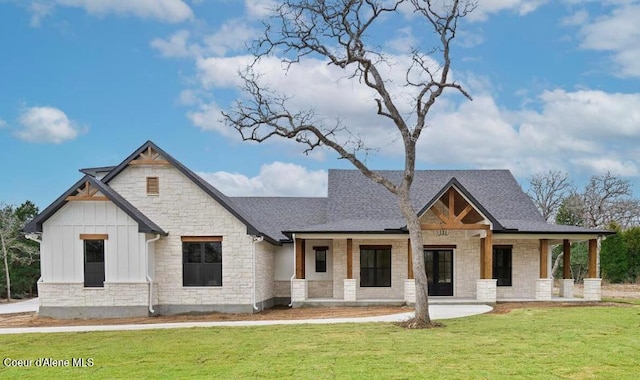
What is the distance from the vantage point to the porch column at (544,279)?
22203 mm

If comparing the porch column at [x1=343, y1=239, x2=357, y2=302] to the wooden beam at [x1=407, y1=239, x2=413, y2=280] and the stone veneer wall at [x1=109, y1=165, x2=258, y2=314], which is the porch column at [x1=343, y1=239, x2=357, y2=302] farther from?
the stone veneer wall at [x1=109, y1=165, x2=258, y2=314]

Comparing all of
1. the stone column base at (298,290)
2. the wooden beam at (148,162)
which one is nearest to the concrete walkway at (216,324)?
the stone column base at (298,290)

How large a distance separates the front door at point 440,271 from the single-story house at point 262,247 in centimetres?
4

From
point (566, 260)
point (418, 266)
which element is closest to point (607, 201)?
point (566, 260)

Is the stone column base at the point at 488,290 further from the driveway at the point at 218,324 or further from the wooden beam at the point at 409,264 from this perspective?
the driveway at the point at 218,324

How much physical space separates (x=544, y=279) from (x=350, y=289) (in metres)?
7.40

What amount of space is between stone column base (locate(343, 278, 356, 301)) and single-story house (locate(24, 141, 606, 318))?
37 millimetres

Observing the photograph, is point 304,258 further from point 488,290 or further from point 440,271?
point 488,290

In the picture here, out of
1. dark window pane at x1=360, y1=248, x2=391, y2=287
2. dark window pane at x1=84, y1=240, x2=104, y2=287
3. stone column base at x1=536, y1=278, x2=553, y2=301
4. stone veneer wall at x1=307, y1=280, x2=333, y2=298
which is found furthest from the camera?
stone veneer wall at x1=307, y1=280, x2=333, y2=298

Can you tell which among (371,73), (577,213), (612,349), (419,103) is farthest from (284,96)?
(577,213)

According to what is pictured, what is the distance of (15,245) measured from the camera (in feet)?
91.9

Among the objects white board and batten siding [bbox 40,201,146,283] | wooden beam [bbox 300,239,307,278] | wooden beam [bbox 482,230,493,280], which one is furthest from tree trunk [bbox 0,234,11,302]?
wooden beam [bbox 482,230,493,280]

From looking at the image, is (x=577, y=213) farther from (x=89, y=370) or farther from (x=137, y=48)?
(x=89, y=370)

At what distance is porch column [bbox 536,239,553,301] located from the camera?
22.2 metres
